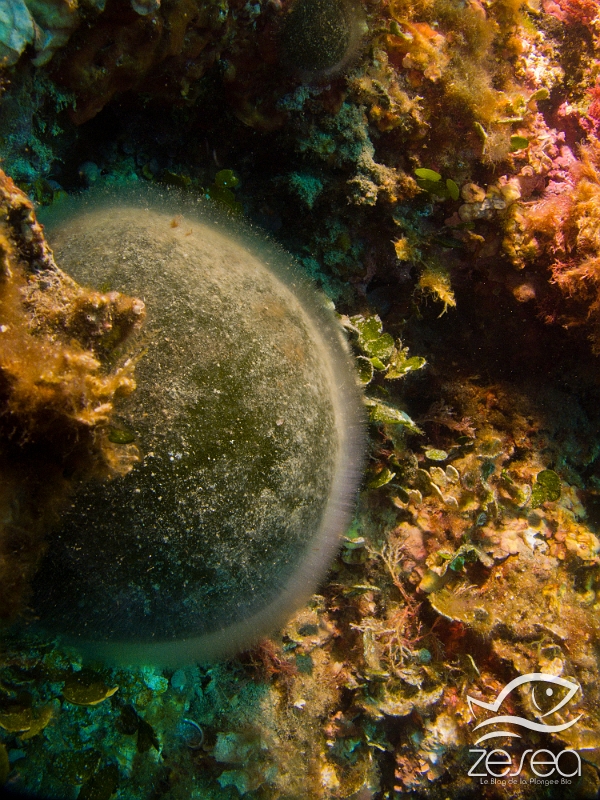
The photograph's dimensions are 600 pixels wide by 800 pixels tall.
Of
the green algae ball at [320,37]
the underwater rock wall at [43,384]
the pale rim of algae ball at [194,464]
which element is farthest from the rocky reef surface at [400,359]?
the underwater rock wall at [43,384]

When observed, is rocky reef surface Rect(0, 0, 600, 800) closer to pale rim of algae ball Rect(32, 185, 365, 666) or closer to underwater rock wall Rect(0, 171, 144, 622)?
pale rim of algae ball Rect(32, 185, 365, 666)

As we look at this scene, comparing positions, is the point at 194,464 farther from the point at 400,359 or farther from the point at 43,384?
the point at 400,359

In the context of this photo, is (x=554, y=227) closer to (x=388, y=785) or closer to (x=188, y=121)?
(x=188, y=121)

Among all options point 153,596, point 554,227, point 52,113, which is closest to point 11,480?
point 153,596

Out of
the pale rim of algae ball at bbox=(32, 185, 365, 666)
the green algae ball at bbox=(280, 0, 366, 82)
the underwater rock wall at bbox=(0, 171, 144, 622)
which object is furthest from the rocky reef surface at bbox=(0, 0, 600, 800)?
the underwater rock wall at bbox=(0, 171, 144, 622)

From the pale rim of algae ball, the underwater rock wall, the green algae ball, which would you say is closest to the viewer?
the underwater rock wall

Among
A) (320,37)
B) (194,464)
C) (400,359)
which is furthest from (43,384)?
(320,37)
